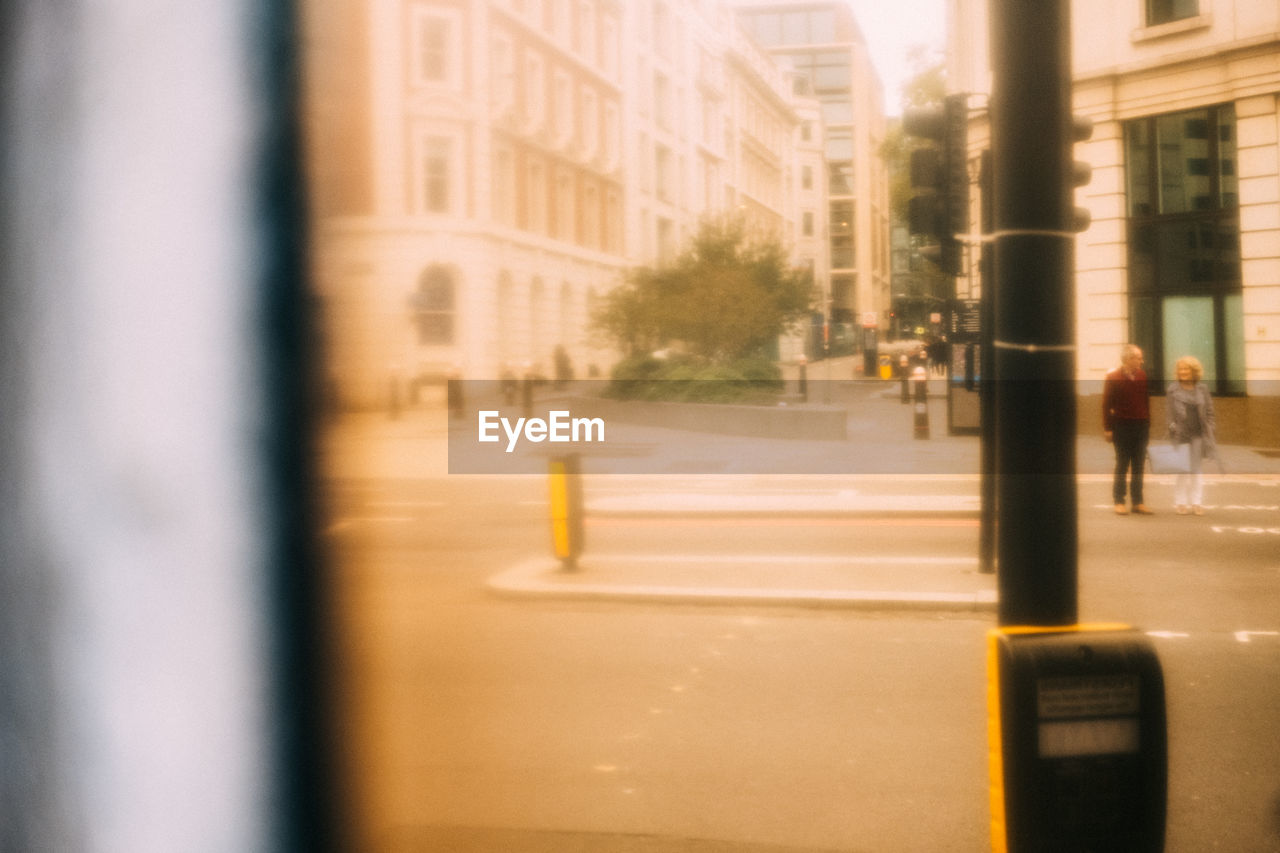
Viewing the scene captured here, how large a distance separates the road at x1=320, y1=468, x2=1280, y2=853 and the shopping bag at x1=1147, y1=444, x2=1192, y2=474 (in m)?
2.05

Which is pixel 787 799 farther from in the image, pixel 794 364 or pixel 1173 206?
pixel 794 364

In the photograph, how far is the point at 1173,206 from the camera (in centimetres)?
1697

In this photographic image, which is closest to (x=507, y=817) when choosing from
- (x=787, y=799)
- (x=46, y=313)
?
(x=787, y=799)

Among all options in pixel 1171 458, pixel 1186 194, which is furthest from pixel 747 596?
pixel 1186 194

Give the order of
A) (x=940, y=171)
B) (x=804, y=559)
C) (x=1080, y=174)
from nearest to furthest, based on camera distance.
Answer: (x=1080, y=174) < (x=940, y=171) < (x=804, y=559)

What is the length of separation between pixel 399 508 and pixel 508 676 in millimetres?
7160

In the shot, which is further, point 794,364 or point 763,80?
point 794,364

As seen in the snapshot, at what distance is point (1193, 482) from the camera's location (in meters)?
11.6

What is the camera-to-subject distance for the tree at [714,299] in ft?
25.1

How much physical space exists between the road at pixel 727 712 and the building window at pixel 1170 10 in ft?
35.4

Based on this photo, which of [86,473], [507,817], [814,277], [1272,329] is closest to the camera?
[507,817]

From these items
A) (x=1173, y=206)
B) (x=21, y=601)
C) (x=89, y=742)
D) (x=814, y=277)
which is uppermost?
(x=1173, y=206)

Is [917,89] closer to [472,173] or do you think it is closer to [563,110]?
[563,110]

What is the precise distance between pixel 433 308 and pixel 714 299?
6.99 metres
